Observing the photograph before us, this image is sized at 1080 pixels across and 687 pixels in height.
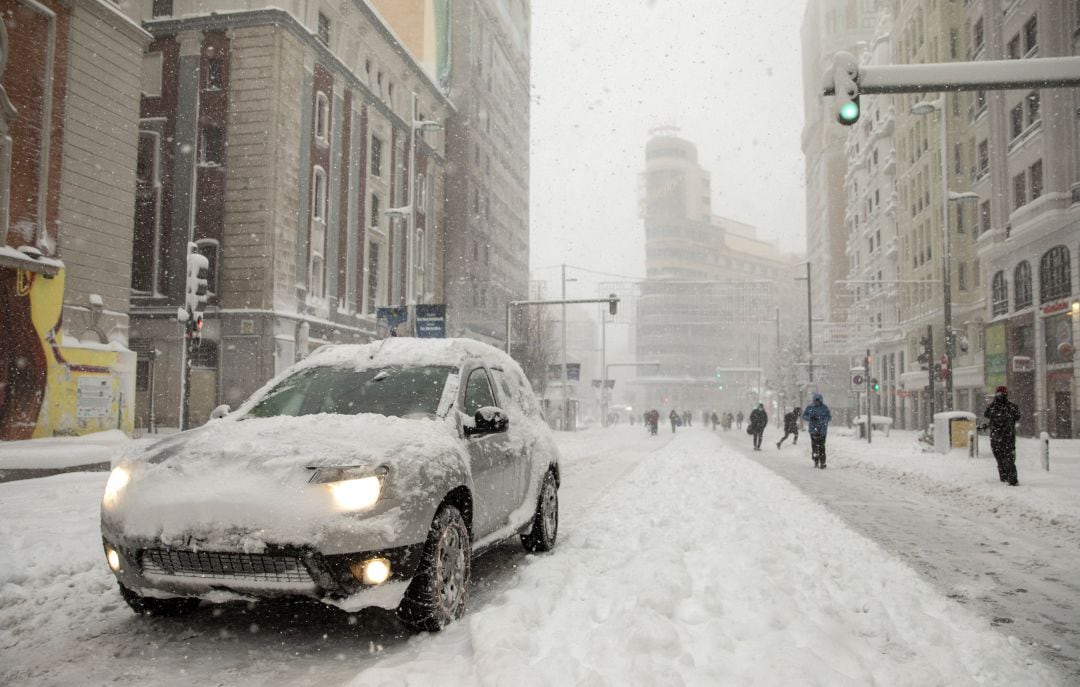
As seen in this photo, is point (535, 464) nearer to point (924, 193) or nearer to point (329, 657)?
point (329, 657)

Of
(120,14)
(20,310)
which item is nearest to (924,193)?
(120,14)

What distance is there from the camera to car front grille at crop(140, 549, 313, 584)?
13.0ft

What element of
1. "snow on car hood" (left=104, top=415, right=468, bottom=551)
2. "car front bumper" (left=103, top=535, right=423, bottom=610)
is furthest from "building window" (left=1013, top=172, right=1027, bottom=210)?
"car front bumper" (left=103, top=535, right=423, bottom=610)

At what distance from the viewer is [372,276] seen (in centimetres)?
4075

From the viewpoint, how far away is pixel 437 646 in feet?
13.8

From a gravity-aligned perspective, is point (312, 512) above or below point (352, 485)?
below

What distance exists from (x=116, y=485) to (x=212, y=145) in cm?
3081

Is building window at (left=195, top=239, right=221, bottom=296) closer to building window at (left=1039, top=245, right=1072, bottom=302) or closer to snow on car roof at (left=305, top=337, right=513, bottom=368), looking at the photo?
snow on car roof at (left=305, top=337, right=513, bottom=368)

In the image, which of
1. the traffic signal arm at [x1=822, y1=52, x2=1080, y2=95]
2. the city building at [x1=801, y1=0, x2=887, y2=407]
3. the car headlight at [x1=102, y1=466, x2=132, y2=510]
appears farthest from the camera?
the city building at [x1=801, y1=0, x2=887, y2=407]

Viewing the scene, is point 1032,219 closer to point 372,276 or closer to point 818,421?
point 818,421

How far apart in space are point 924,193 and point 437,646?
53676 millimetres

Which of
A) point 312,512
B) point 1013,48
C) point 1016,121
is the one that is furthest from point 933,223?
point 312,512

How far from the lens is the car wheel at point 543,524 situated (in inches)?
270

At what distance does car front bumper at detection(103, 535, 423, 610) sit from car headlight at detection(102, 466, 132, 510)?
264mm
